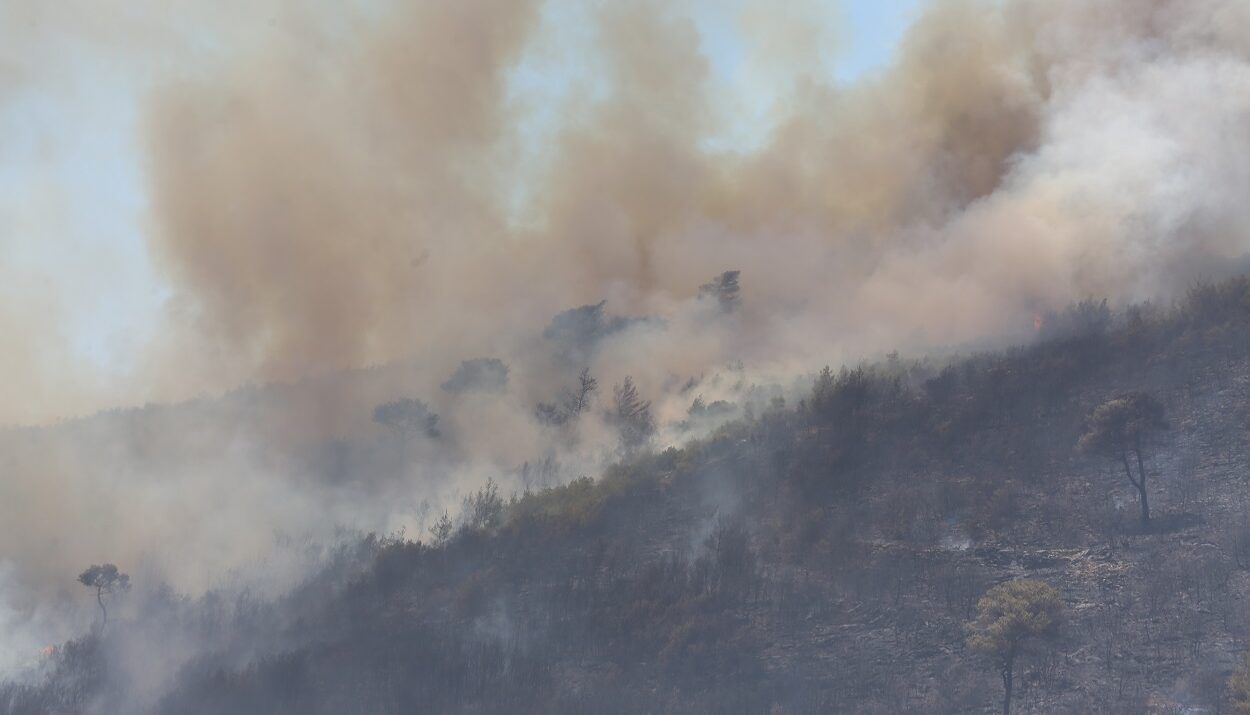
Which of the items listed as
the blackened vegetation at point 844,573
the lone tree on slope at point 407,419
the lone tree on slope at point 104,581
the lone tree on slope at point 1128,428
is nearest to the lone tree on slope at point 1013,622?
the blackened vegetation at point 844,573

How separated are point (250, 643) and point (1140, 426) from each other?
44.2 meters

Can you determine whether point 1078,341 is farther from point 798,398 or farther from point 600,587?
point 600,587

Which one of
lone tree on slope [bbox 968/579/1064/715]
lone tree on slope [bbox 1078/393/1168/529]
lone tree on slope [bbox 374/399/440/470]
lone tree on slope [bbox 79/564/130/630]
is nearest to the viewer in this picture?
lone tree on slope [bbox 968/579/1064/715]

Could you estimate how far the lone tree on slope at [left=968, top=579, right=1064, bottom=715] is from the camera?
144ft

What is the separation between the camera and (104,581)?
69625mm

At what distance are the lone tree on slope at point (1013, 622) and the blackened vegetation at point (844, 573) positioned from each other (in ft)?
0.49

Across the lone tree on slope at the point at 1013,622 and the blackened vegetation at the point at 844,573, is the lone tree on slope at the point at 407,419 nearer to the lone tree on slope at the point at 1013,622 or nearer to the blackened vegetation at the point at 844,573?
the blackened vegetation at the point at 844,573

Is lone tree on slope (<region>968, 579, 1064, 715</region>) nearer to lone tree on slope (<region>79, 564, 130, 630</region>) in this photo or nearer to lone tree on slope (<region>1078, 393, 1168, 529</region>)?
lone tree on slope (<region>1078, 393, 1168, 529</region>)

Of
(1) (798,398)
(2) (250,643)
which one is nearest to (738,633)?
(1) (798,398)

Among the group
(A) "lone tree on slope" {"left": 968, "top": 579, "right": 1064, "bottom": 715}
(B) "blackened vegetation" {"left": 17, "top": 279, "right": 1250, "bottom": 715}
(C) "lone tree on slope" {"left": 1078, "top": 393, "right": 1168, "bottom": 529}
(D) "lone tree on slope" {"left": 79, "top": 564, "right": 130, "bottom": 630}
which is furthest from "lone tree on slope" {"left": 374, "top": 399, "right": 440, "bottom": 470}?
(A) "lone tree on slope" {"left": 968, "top": 579, "right": 1064, "bottom": 715}

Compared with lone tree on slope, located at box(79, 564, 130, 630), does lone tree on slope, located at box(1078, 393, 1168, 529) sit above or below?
below

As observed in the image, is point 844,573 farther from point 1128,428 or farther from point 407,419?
point 407,419

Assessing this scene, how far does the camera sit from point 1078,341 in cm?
6072

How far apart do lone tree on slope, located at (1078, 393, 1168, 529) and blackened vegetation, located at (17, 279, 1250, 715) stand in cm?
94
